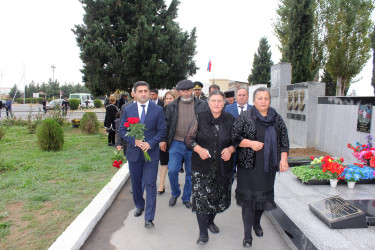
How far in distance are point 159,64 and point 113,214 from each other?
10.9 m

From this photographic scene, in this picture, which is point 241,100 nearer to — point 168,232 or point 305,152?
point 168,232

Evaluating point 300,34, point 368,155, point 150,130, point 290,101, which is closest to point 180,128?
point 150,130

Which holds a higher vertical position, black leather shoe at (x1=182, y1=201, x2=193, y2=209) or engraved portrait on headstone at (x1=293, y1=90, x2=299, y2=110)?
engraved portrait on headstone at (x1=293, y1=90, x2=299, y2=110)

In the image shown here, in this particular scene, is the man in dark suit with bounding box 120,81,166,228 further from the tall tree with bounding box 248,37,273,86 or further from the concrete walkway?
the tall tree with bounding box 248,37,273,86

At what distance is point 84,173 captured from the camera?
22.5 feet

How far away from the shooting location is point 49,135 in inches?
375

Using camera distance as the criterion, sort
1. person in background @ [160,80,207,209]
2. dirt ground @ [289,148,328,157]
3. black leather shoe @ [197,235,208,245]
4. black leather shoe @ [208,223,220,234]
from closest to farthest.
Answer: black leather shoe @ [197,235,208,245], black leather shoe @ [208,223,220,234], person in background @ [160,80,207,209], dirt ground @ [289,148,328,157]

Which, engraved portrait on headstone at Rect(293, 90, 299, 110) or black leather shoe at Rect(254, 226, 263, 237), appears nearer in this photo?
black leather shoe at Rect(254, 226, 263, 237)

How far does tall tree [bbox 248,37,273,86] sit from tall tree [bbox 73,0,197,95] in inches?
998

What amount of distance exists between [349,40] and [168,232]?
29.1 meters

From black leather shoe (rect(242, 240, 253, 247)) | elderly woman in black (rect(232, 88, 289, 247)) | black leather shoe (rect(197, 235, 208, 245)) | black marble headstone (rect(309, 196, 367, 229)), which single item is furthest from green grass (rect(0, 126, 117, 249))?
black marble headstone (rect(309, 196, 367, 229))

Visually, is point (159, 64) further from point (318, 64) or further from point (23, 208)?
A: point (318, 64)

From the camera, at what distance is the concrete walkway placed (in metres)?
3.48

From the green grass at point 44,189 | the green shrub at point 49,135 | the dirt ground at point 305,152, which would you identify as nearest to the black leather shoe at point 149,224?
the green grass at point 44,189
